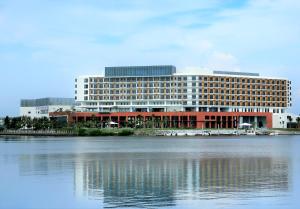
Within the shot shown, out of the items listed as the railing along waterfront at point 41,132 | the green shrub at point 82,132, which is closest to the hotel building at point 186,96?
the railing along waterfront at point 41,132

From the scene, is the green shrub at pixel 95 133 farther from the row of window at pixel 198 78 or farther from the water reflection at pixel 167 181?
the water reflection at pixel 167 181

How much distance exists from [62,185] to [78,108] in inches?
6360

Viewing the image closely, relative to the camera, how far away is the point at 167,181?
34312mm

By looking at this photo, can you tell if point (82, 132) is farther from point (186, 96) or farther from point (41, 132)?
point (186, 96)

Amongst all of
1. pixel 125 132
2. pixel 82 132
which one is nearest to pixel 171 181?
pixel 125 132

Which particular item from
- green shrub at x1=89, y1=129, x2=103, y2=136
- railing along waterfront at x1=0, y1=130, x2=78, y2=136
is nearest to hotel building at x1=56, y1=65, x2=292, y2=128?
railing along waterfront at x1=0, y1=130, x2=78, y2=136

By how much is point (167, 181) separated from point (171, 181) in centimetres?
24

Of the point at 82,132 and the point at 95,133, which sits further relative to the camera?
the point at 82,132

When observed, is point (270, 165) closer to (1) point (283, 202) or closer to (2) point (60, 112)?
(1) point (283, 202)

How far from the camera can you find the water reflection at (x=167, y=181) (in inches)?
1099

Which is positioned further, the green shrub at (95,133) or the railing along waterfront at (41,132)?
the railing along waterfront at (41,132)

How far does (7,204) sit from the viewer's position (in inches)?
1037

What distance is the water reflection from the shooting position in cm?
2791

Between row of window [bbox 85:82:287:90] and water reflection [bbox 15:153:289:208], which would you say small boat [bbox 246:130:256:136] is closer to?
row of window [bbox 85:82:287:90]
